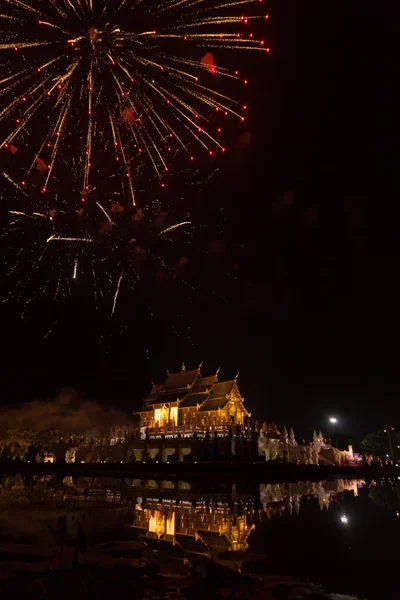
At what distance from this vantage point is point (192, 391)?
172 ft

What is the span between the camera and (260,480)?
25250 mm

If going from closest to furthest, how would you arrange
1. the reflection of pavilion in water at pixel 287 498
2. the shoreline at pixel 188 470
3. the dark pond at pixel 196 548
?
the dark pond at pixel 196 548 → the reflection of pavilion in water at pixel 287 498 → the shoreline at pixel 188 470

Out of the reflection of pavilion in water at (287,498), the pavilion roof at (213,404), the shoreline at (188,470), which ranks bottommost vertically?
the reflection of pavilion in water at (287,498)

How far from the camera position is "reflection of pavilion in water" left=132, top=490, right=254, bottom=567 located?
8.80 m

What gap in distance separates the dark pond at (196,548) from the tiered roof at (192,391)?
3207cm

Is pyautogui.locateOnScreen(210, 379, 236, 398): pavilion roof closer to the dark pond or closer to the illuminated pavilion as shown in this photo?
the illuminated pavilion

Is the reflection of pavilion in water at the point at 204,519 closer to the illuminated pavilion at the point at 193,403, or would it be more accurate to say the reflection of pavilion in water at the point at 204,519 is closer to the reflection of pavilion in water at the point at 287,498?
the reflection of pavilion in water at the point at 287,498

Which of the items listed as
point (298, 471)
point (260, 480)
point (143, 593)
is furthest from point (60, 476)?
point (143, 593)

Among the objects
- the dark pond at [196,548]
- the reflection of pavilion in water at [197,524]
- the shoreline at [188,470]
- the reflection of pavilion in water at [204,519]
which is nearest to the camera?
the dark pond at [196,548]

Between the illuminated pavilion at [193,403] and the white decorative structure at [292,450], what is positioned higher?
the illuminated pavilion at [193,403]

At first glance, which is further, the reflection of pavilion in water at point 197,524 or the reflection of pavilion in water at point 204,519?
the reflection of pavilion in water at point 197,524

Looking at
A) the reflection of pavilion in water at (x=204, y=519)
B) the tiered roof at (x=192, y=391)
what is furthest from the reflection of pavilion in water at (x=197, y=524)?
the tiered roof at (x=192, y=391)

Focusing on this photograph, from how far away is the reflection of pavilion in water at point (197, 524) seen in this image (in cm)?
880

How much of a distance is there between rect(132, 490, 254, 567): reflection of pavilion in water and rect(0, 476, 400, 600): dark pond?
0.09ft
